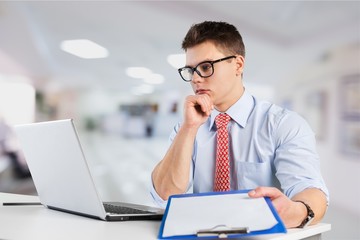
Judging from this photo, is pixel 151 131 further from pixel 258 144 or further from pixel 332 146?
pixel 258 144

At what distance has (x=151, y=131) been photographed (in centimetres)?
1186

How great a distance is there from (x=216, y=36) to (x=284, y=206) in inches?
33.0

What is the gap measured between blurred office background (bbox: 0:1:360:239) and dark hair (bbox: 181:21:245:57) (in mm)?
480

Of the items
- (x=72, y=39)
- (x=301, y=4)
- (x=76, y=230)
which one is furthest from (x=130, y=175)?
(x=76, y=230)

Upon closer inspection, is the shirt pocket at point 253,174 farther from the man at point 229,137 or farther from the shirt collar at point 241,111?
the shirt collar at point 241,111

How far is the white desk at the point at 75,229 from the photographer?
3.20 feet

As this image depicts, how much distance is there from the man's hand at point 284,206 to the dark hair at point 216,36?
78 centimetres

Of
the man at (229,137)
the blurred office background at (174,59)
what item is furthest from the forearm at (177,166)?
Result: the blurred office background at (174,59)

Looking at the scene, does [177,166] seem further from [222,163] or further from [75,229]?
[75,229]

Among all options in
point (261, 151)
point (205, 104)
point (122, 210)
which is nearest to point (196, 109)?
point (205, 104)

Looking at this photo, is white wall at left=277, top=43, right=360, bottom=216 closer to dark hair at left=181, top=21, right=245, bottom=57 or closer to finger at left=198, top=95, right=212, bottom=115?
dark hair at left=181, top=21, right=245, bottom=57

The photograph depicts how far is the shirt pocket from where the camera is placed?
5.18ft

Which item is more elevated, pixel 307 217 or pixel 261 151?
pixel 261 151

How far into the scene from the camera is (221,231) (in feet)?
2.88
